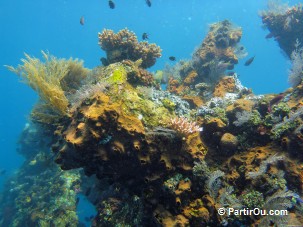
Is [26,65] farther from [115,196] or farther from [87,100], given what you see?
[115,196]

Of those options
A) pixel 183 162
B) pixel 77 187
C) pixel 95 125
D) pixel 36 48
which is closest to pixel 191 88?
pixel 183 162

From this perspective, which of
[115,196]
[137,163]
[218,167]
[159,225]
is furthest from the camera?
[115,196]

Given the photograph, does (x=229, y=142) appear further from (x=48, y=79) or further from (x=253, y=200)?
(x=48, y=79)

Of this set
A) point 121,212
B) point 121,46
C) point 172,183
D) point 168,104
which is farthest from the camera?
point 121,46

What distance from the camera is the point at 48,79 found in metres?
6.60

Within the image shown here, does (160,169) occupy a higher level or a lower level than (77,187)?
lower

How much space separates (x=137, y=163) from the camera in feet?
16.4

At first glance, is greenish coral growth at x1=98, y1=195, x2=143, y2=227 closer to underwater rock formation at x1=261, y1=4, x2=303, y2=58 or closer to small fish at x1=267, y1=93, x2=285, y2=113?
small fish at x1=267, y1=93, x2=285, y2=113

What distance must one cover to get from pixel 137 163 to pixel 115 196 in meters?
1.70

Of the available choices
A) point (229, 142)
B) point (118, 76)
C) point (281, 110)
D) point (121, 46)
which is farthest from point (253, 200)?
point (121, 46)

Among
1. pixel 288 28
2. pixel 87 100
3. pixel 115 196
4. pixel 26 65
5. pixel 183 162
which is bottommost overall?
pixel 115 196

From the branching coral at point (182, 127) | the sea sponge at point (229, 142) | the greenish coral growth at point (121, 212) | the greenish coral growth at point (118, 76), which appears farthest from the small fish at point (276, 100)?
the greenish coral growth at point (121, 212)

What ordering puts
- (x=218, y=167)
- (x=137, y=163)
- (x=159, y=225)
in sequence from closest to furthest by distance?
(x=159, y=225) → (x=137, y=163) → (x=218, y=167)

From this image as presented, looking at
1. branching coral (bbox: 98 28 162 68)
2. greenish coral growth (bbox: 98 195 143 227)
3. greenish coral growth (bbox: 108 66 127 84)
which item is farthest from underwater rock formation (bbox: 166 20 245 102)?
greenish coral growth (bbox: 98 195 143 227)
